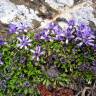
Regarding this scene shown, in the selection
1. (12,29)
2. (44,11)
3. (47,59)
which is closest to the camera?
(47,59)

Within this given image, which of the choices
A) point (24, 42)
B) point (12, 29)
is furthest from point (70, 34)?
point (12, 29)

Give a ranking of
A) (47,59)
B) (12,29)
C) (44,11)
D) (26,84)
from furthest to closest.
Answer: (44,11)
(12,29)
(47,59)
(26,84)

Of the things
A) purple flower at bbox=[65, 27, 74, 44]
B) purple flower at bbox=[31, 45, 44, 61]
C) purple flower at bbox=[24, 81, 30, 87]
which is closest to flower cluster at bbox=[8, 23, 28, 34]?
purple flower at bbox=[31, 45, 44, 61]

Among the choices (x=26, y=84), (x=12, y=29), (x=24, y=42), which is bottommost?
(x=26, y=84)

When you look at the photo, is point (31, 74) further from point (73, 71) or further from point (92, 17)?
point (92, 17)

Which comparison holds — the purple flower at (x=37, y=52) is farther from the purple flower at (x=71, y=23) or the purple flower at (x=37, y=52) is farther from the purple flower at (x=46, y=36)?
the purple flower at (x=71, y=23)

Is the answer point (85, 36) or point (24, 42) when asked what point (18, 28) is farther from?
point (85, 36)

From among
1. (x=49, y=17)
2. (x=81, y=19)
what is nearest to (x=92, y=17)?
(x=81, y=19)

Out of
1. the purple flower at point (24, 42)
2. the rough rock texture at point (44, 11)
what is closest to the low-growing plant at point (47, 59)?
the purple flower at point (24, 42)
